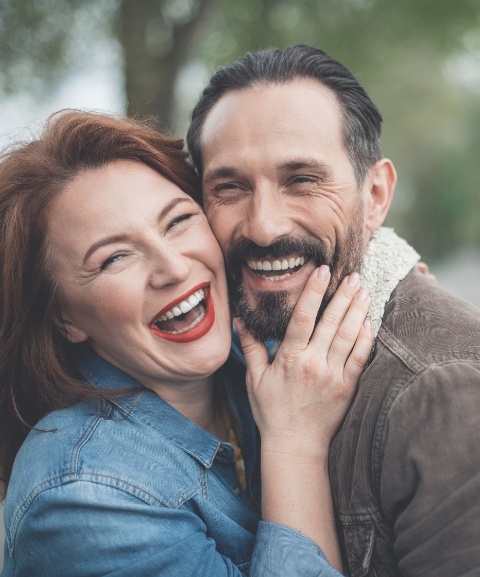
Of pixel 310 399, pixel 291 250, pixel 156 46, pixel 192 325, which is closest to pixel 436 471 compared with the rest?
pixel 310 399

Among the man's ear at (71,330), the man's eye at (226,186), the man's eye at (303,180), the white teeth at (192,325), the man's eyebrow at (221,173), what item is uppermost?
the man's eye at (303,180)

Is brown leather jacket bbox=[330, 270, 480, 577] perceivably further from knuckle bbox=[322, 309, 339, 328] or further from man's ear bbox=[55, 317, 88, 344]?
man's ear bbox=[55, 317, 88, 344]

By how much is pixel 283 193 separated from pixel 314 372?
2.15 ft

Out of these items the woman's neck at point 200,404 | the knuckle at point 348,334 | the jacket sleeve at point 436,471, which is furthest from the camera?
the woman's neck at point 200,404

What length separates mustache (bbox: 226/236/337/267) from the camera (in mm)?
2166

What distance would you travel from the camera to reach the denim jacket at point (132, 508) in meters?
1.76

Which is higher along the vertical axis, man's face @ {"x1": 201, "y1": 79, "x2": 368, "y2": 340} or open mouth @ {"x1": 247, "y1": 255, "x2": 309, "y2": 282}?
man's face @ {"x1": 201, "y1": 79, "x2": 368, "y2": 340}

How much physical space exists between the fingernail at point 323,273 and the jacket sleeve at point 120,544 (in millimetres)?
849

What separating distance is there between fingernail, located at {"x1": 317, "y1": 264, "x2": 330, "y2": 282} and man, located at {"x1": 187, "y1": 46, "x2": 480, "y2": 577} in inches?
1.8

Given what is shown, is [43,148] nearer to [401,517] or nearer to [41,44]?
[401,517]

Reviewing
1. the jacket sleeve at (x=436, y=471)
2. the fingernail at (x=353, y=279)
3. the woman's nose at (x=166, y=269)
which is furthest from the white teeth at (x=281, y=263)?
the jacket sleeve at (x=436, y=471)

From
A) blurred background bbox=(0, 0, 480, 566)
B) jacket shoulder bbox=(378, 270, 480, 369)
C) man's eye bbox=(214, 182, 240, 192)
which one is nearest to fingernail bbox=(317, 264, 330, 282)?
jacket shoulder bbox=(378, 270, 480, 369)

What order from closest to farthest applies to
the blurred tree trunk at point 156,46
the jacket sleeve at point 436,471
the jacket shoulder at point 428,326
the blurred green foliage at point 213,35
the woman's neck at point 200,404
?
the jacket sleeve at point 436,471, the jacket shoulder at point 428,326, the woman's neck at point 200,404, the blurred tree trunk at point 156,46, the blurred green foliage at point 213,35

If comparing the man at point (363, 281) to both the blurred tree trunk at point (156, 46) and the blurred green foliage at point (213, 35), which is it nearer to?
the blurred green foliage at point (213, 35)
